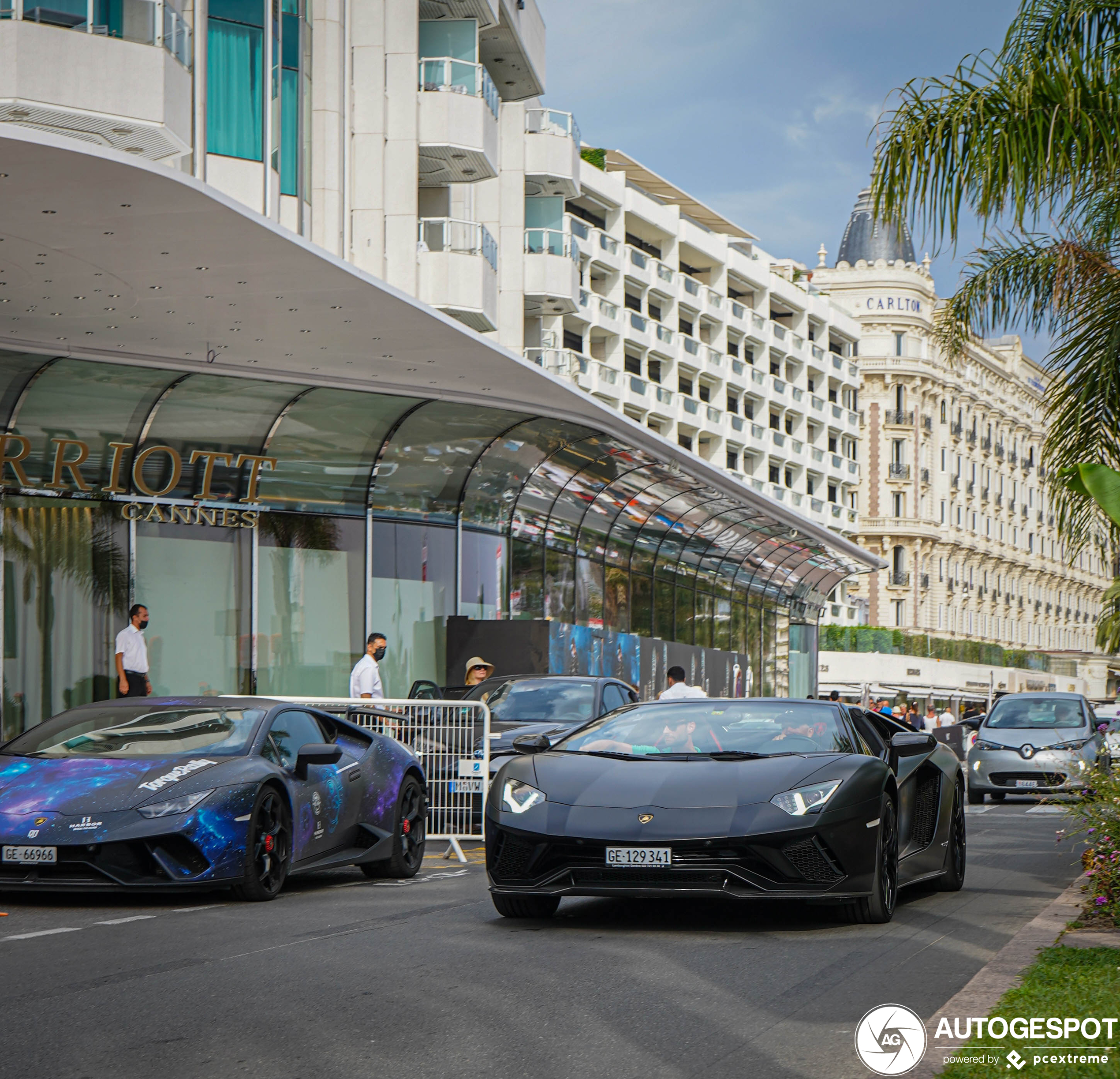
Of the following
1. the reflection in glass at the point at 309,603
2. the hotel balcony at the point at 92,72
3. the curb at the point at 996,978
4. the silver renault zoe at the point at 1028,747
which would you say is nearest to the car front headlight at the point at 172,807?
the curb at the point at 996,978

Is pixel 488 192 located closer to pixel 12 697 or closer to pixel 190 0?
pixel 190 0

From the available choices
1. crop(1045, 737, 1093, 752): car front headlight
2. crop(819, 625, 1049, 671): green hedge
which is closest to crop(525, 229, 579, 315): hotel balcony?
crop(1045, 737, 1093, 752): car front headlight

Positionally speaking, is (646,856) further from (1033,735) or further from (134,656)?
(1033,735)

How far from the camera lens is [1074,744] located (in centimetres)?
2306

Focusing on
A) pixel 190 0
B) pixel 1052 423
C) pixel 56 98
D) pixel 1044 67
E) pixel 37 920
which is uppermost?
pixel 190 0

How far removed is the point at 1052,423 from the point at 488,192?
30991mm

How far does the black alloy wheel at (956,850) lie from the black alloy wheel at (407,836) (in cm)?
361

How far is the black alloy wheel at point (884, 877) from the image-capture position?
8.64 meters

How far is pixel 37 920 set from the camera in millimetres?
8789

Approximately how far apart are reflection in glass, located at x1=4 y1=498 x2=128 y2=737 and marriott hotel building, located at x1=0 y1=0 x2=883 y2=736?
0.04 metres

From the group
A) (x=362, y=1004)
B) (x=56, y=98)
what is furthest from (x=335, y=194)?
(x=362, y=1004)

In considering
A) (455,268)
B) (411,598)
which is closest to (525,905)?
(411,598)

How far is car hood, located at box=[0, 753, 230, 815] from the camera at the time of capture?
934 cm

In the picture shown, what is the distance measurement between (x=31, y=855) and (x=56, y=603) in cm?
1164
